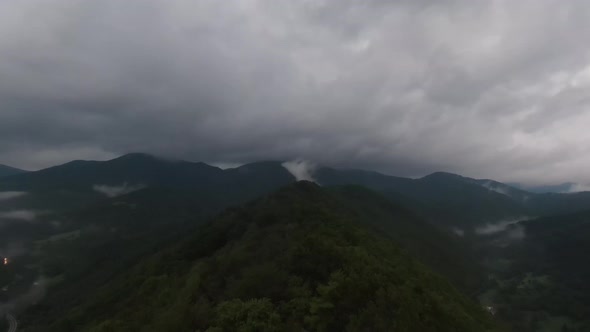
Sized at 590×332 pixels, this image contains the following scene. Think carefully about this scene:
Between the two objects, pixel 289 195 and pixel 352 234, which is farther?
pixel 289 195

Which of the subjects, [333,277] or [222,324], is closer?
[222,324]

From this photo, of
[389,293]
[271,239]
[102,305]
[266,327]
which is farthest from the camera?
[102,305]

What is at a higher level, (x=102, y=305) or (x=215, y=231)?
(x=215, y=231)

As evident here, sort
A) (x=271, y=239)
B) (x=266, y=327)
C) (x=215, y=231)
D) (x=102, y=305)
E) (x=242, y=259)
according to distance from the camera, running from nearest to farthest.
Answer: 1. (x=266, y=327)
2. (x=242, y=259)
3. (x=271, y=239)
4. (x=102, y=305)
5. (x=215, y=231)

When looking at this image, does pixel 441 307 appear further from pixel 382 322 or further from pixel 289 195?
pixel 289 195

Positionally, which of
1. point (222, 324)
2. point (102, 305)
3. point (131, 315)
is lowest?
point (102, 305)

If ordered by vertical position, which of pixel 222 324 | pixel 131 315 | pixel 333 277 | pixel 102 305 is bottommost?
pixel 102 305

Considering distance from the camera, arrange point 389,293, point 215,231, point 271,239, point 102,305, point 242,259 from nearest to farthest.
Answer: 1. point 389,293
2. point 242,259
3. point 271,239
4. point 102,305
5. point 215,231

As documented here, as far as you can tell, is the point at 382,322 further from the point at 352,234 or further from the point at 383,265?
the point at 352,234

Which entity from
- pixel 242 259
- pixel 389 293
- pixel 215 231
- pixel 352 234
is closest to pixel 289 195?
pixel 215 231

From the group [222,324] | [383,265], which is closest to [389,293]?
[383,265]
